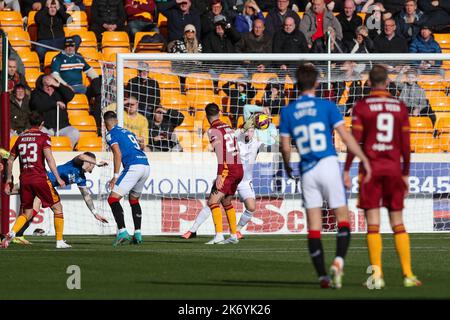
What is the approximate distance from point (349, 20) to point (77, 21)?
19.8 ft

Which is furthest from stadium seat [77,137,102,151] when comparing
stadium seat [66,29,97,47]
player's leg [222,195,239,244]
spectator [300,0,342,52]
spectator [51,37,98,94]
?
spectator [300,0,342,52]

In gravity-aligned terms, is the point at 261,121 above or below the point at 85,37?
below

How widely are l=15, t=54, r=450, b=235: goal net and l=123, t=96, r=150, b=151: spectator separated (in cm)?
2

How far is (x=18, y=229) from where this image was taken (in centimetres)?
1888

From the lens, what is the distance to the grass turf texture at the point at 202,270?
11.4 metres

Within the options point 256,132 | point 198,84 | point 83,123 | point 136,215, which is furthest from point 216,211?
point 83,123

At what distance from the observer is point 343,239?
38.2 ft

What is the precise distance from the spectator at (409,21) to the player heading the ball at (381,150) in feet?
50.0

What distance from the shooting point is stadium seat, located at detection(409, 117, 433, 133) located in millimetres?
24250

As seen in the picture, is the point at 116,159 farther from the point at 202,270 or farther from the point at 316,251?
the point at 316,251

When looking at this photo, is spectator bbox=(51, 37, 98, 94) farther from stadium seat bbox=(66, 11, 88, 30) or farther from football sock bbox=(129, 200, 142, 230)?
football sock bbox=(129, 200, 142, 230)

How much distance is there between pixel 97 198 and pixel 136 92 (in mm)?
2169

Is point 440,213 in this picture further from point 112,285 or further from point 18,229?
point 112,285

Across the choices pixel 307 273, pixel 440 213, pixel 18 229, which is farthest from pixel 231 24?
pixel 307 273
